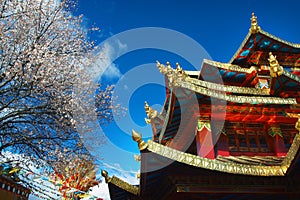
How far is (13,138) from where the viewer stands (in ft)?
34.7

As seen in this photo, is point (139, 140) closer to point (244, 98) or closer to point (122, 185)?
point (122, 185)

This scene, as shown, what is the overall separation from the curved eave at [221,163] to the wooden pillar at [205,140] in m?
2.53

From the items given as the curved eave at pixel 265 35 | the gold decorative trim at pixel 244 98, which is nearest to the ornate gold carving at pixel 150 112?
the curved eave at pixel 265 35


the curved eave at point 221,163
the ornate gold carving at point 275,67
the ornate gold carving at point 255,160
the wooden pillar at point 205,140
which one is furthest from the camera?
the wooden pillar at point 205,140

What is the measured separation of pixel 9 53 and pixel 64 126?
350 centimetres

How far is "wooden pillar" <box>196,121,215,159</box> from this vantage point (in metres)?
11.1

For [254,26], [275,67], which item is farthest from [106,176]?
→ [254,26]

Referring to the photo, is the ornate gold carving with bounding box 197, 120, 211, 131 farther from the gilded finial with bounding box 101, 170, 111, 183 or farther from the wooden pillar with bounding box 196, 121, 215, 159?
the gilded finial with bounding box 101, 170, 111, 183

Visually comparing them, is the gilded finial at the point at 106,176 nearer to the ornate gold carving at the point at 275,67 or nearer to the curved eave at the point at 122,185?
the curved eave at the point at 122,185

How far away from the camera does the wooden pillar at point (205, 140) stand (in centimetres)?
1107

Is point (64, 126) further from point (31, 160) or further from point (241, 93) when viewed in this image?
point (241, 93)

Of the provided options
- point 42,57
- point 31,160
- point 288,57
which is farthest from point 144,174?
point 288,57

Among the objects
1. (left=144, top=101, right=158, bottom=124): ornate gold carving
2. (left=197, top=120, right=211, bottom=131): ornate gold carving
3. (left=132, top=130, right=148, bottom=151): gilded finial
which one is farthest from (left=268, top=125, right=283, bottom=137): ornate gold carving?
(left=144, top=101, right=158, bottom=124): ornate gold carving

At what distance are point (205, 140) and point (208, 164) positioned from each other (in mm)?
3081
